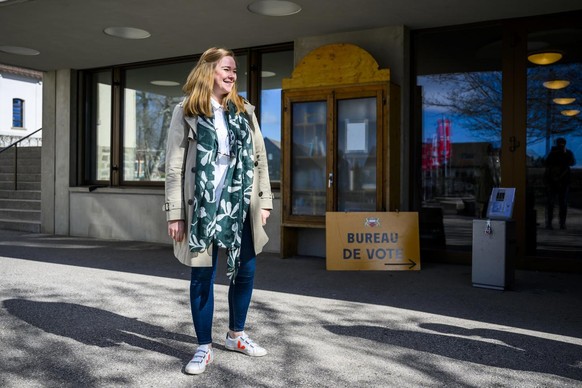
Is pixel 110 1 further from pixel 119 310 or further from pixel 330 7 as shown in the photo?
pixel 119 310

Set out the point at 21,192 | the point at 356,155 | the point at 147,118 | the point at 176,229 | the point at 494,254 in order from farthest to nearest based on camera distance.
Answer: the point at 21,192, the point at 147,118, the point at 356,155, the point at 494,254, the point at 176,229

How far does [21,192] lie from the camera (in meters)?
12.2

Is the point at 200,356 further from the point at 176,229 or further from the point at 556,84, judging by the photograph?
the point at 556,84

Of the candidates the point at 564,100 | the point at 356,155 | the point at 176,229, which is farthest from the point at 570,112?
the point at 176,229

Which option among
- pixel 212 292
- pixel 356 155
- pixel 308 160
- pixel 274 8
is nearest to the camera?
pixel 212 292

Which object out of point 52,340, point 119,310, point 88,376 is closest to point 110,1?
point 119,310

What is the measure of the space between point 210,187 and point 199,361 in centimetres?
94

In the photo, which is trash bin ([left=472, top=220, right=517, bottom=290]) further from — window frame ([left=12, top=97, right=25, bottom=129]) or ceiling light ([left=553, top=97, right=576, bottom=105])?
window frame ([left=12, top=97, right=25, bottom=129])

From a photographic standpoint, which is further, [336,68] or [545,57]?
[336,68]

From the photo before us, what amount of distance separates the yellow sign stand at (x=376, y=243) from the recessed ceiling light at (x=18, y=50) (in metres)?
5.75

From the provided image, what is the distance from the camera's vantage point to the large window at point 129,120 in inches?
378

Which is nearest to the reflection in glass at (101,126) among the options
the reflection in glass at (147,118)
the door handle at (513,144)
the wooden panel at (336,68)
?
the reflection in glass at (147,118)

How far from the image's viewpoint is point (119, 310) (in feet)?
14.4

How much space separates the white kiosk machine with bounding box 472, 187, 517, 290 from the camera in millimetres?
5324
